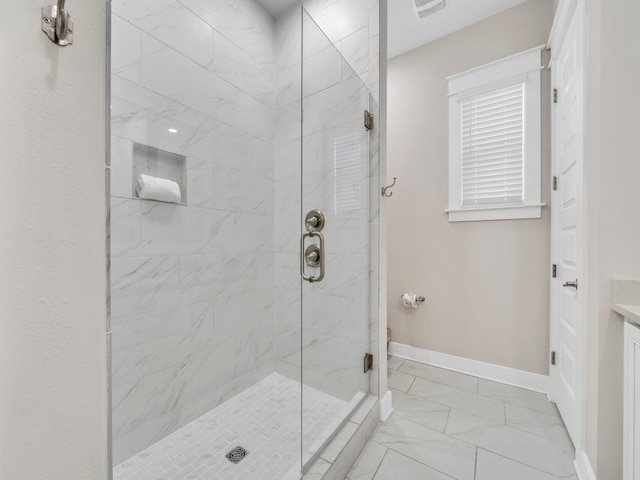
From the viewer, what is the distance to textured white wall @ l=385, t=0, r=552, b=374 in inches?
77.2

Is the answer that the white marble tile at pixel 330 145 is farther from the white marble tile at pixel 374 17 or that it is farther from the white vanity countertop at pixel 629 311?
the white vanity countertop at pixel 629 311

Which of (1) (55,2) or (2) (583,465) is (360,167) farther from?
(2) (583,465)

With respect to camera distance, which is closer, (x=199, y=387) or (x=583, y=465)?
(x=583, y=465)

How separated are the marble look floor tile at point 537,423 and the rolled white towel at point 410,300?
0.87m

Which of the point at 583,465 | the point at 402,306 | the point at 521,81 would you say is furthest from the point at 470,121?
the point at 583,465

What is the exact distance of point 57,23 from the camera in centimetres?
45

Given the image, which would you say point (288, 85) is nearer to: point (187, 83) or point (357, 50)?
point (357, 50)

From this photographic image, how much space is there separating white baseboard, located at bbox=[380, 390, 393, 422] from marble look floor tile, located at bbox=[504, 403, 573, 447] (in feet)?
2.13

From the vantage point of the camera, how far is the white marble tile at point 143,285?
1.28 m

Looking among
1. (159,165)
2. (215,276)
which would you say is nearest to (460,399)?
(215,276)

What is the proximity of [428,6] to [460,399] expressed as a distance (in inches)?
102

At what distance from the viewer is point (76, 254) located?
488 millimetres

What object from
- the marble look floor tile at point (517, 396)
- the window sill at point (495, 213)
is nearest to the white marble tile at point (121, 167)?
the window sill at point (495, 213)

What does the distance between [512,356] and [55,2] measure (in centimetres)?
268
